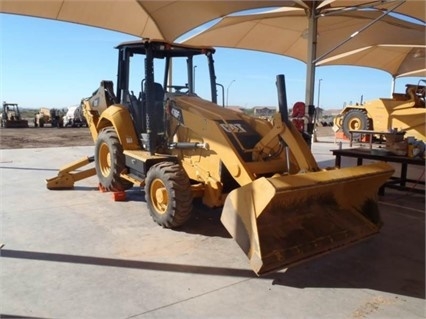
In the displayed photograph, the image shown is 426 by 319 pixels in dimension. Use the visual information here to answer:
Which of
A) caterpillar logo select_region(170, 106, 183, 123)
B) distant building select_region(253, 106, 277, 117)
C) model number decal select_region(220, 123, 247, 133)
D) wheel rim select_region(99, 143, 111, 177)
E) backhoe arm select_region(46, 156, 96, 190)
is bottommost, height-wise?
backhoe arm select_region(46, 156, 96, 190)

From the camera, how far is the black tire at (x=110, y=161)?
6.03m

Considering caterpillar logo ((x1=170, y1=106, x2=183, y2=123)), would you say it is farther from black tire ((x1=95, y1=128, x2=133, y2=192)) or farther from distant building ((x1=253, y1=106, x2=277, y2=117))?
distant building ((x1=253, y1=106, x2=277, y2=117))

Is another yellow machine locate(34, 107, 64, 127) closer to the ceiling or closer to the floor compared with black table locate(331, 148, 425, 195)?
closer to the ceiling

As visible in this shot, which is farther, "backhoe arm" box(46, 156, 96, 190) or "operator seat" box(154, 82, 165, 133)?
"backhoe arm" box(46, 156, 96, 190)

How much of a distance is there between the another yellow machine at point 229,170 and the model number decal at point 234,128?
0.02m

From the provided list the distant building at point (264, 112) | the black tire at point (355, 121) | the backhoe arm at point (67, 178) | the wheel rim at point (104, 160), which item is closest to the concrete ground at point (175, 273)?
the wheel rim at point (104, 160)

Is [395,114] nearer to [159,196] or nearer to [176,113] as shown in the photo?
[176,113]

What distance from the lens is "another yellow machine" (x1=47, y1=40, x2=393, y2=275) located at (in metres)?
3.50

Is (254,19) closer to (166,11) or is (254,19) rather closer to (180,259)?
(166,11)

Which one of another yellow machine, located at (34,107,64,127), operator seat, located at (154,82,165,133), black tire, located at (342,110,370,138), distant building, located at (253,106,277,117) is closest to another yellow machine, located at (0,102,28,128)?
another yellow machine, located at (34,107,64,127)

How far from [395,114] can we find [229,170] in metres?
12.0

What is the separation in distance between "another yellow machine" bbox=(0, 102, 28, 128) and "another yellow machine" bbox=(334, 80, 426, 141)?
23435mm

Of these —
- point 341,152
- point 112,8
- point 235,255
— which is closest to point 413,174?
point 341,152

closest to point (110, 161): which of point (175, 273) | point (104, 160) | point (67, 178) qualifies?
point (104, 160)
